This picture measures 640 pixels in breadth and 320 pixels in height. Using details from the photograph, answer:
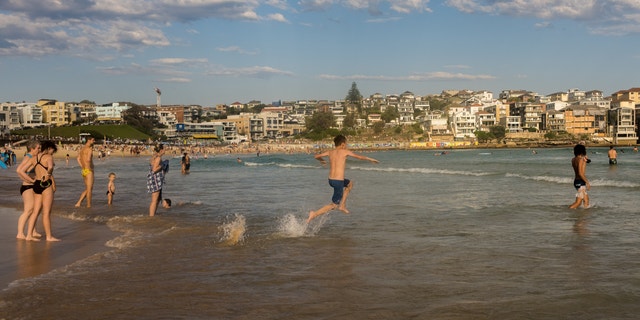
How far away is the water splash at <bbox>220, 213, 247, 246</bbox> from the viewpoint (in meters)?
9.35

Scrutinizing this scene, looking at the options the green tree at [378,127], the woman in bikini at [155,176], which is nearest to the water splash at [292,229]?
the woman in bikini at [155,176]

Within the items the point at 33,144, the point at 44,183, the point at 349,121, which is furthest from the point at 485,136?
the point at 44,183

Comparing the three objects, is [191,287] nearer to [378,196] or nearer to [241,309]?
[241,309]

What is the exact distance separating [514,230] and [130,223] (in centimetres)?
734

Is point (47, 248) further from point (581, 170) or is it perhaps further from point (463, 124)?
point (463, 124)

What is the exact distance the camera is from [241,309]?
18.0ft

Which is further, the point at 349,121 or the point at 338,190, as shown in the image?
the point at 349,121

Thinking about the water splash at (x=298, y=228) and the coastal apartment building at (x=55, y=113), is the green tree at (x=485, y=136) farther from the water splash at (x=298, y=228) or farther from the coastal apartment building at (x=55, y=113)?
the water splash at (x=298, y=228)

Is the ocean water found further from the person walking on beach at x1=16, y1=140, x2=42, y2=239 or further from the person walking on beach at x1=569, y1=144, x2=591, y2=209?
the person walking on beach at x1=16, y1=140, x2=42, y2=239

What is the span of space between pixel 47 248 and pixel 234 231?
300 cm

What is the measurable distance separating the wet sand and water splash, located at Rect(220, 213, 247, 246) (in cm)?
183

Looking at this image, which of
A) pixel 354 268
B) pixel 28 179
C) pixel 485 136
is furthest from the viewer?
pixel 485 136

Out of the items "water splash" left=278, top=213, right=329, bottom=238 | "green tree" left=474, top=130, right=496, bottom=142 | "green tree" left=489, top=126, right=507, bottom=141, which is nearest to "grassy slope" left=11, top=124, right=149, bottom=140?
"green tree" left=474, top=130, right=496, bottom=142

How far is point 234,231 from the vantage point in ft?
34.0
